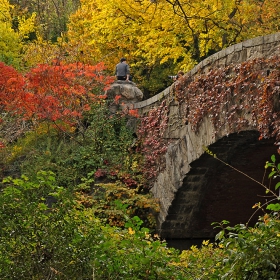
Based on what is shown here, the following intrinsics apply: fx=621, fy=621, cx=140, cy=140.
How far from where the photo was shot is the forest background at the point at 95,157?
14.7 ft

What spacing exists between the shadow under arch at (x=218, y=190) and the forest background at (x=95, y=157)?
65 centimetres

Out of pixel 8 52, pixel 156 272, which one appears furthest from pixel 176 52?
pixel 156 272

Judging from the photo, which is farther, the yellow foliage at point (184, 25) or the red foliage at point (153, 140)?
the yellow foliage at point (184, 25)

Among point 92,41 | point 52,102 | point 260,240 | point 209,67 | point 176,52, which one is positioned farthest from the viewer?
point 92,41

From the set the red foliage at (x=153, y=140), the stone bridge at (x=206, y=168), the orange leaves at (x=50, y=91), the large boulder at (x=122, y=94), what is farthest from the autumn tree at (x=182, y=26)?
the stone bridge at (x=206, y=168)

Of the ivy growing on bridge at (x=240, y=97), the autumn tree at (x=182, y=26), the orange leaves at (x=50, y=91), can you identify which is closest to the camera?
the ivy growing on bridge at (x=240, y=97)

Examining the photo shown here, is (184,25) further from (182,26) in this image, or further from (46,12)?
(46,12)

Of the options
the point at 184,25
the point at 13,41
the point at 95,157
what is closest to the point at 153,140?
the point at 95,157

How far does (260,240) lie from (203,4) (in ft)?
33.6

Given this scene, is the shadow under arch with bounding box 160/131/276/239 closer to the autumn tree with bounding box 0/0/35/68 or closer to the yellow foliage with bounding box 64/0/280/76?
the yellow foliage with bounding box 64/0/280/76

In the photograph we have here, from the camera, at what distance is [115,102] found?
1417 centimetres

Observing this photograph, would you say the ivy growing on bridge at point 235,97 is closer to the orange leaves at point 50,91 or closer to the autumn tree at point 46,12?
the autumn tree at point 46,12

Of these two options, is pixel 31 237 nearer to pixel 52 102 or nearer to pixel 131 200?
pixel 131 200

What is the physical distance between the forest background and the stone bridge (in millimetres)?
566
